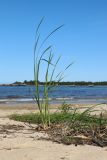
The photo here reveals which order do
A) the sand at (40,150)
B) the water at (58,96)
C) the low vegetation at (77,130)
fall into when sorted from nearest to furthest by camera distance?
the sand at (40,150) → the low vegetation at (77,130) → the water at (58,96)

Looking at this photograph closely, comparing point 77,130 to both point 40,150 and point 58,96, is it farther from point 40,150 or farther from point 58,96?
point 58,96

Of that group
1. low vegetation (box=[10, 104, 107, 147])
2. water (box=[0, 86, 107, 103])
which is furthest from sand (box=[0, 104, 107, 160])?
water (box=[0, 86, 107, 103])

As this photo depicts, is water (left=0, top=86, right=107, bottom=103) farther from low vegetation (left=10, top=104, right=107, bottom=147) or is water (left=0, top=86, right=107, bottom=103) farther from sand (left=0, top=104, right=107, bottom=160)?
sand (left=0, top=104, right=107, bottom=160)

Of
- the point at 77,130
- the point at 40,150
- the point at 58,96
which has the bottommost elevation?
the point at 58,96

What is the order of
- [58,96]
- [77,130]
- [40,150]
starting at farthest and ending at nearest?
[58,96] → [77,130] → [40,150]

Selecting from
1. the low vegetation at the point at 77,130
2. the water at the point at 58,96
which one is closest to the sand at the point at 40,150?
the low vegetation at the point at 77,130

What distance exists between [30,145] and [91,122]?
Result: 2.02 metres

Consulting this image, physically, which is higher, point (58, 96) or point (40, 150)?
point (40, 150)

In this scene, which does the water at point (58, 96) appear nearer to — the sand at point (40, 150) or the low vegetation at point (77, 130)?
the low vegetation at point (77, 130)

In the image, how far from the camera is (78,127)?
22.8ft

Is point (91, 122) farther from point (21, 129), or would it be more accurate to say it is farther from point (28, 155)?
point (28, 155)

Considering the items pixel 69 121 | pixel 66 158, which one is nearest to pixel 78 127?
pixel 69 121

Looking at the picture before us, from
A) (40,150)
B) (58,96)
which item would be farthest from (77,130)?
(58,96)

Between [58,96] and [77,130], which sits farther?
[58,96]
